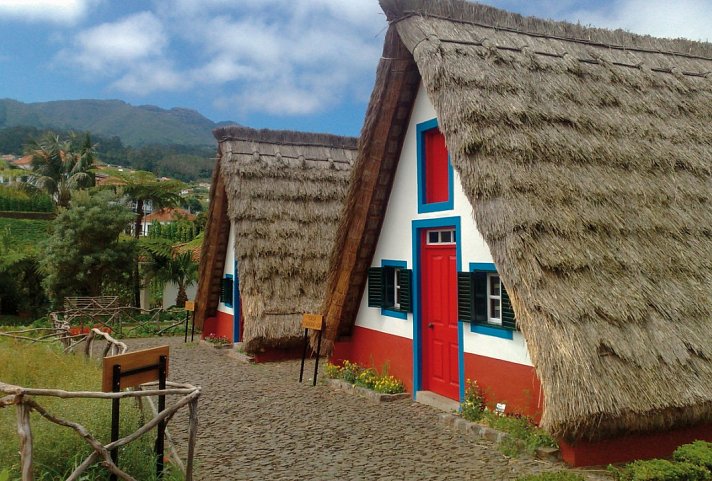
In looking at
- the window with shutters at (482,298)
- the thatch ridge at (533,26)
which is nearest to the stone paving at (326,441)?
the window with shutters at (482,298)

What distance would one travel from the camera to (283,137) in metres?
15.8

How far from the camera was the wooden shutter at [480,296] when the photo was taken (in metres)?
8.34

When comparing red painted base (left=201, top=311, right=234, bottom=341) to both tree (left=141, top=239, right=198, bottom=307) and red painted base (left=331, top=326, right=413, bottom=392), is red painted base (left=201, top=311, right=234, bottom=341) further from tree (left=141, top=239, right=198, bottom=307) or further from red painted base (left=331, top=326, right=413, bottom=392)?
tree (left=141, top=239, right=198, bottom=307)

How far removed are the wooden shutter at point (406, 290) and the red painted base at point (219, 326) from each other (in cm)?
753

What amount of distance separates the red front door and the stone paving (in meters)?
0.52

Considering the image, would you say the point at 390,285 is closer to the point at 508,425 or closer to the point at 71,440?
the point at 508,425

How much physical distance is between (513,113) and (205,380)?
7536 mm

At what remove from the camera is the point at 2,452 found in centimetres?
488

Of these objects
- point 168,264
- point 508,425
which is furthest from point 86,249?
point 508,425

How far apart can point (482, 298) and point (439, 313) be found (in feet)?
4.01

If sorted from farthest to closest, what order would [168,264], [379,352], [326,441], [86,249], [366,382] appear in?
1. [168,264]
2. [86,249]
3. [379,352]
4. [366,382]
5. [326,441]

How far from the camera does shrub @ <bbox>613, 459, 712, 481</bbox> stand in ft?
18.2

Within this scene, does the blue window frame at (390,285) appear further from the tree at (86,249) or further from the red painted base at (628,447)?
the tree at (86,249)

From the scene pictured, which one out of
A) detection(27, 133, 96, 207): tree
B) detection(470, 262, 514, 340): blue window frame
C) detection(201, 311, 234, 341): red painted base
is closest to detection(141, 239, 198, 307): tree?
detection(201, 311, 234, 341): red painted base
